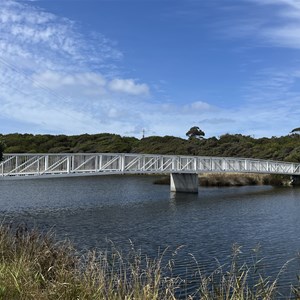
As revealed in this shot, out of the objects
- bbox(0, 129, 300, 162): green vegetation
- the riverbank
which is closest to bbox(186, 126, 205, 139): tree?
bbox(0, 129, 300, 162): green vegetation

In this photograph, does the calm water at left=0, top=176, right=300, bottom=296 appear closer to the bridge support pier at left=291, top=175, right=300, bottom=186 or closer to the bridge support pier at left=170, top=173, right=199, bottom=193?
the bridge support pier at left=170, top=173, right=199, bottom=193

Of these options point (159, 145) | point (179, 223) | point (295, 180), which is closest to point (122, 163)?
point (179, 223)

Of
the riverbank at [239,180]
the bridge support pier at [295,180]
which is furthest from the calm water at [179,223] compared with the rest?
the bridge support pier at [295,180]

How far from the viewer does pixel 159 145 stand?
11081 cm

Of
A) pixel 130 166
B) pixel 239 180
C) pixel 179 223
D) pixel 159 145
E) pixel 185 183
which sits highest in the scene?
pixel 159 145

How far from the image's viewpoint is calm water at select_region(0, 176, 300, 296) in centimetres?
1672

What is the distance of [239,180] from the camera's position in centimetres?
5853

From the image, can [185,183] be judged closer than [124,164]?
No

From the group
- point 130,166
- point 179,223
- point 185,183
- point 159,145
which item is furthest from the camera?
point 159,145

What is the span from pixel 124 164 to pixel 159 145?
69.7 meters

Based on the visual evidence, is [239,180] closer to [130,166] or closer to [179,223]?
[130,166]

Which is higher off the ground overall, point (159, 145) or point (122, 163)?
point (159, 145)

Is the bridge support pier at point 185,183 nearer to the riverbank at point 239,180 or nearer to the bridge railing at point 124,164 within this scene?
the bridge railing at point 124,164

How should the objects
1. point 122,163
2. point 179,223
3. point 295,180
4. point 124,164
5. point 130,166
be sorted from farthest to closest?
point 295,180, point 130,166, point 124,164, point 122,163, point 179,223
